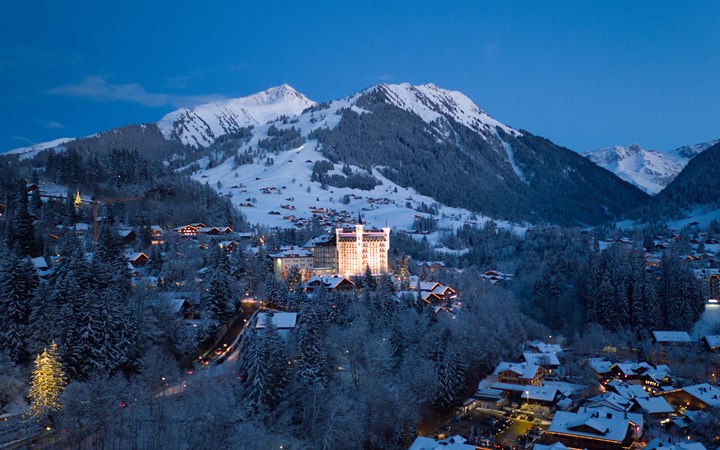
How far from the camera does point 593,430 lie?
116 feet

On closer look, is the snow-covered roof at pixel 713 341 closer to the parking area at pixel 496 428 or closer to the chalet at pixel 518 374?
the chalet at pixel 518 374

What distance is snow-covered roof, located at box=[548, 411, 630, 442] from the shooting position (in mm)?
35144

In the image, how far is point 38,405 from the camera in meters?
28.1

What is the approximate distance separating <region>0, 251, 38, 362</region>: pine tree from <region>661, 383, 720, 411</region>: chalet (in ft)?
142

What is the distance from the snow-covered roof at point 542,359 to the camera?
50062mm

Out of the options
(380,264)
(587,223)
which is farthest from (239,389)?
(587,223)

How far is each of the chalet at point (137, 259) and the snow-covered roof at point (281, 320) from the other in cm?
1443

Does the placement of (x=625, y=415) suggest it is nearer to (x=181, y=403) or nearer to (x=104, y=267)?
(x=181, y=403)

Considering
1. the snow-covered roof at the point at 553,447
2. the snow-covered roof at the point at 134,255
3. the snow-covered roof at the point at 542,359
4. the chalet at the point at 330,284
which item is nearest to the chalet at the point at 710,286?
the snow-covered roof at the point at 542,359

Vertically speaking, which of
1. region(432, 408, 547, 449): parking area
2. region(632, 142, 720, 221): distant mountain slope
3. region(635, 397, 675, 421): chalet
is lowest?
region(432, 408, 547, 449): parking area

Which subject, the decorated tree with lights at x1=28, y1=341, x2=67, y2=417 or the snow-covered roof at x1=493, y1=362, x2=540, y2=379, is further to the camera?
the snow-covered roof at x1=493, y1=362, x2=540, y2=379

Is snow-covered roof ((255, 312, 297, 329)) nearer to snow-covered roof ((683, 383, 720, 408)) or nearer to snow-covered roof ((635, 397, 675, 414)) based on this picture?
snow-covered roof ((635, 397, 675, 414))

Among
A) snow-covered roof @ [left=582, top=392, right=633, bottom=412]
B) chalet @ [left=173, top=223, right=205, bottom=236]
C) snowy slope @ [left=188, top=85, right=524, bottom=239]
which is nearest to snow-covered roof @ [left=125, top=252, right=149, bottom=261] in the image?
chalet @ [left=173, top=223, right=205, bottom=236]

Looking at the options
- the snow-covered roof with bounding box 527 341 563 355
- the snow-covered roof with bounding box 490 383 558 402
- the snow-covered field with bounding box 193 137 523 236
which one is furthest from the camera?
the snow-covered field with bounding box 193 137 523 236
